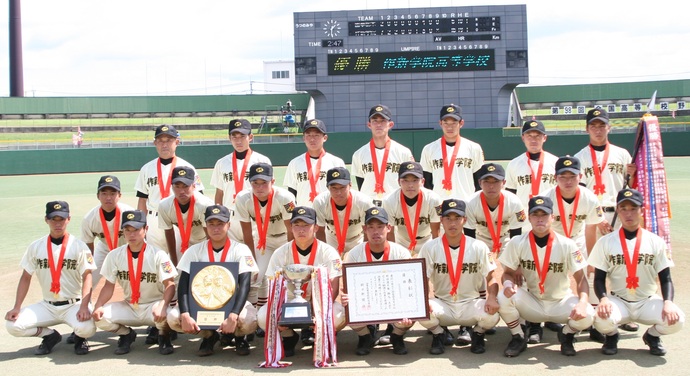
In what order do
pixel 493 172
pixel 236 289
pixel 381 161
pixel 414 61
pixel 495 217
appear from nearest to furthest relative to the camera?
pixel 236 289 → pixel 493 172 → pixel 495 217 → pixel 381 161 → pixel 414 61

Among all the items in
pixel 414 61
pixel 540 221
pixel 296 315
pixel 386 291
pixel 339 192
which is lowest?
pixel 296 315

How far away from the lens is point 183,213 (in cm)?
747

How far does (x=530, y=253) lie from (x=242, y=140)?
12.3 feet

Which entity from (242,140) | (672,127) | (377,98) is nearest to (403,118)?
(377,98)

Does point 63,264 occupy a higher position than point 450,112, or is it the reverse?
point 450,112

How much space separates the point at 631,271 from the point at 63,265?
555 centimetres

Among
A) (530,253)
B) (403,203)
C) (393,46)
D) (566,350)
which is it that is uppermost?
(393,46)

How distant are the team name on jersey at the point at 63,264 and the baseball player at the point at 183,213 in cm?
104

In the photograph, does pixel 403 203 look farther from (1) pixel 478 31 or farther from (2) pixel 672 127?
(2) pixel 672 127

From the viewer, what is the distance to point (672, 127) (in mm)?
36031

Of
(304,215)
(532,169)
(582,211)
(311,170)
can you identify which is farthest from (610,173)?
(304,215)

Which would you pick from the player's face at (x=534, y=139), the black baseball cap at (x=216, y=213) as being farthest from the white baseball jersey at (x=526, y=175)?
the black baseball cap at (x=216, y=213)

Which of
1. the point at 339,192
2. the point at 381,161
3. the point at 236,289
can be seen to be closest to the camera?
the point at 236,289

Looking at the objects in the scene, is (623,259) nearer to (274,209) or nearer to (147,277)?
(274,209)
